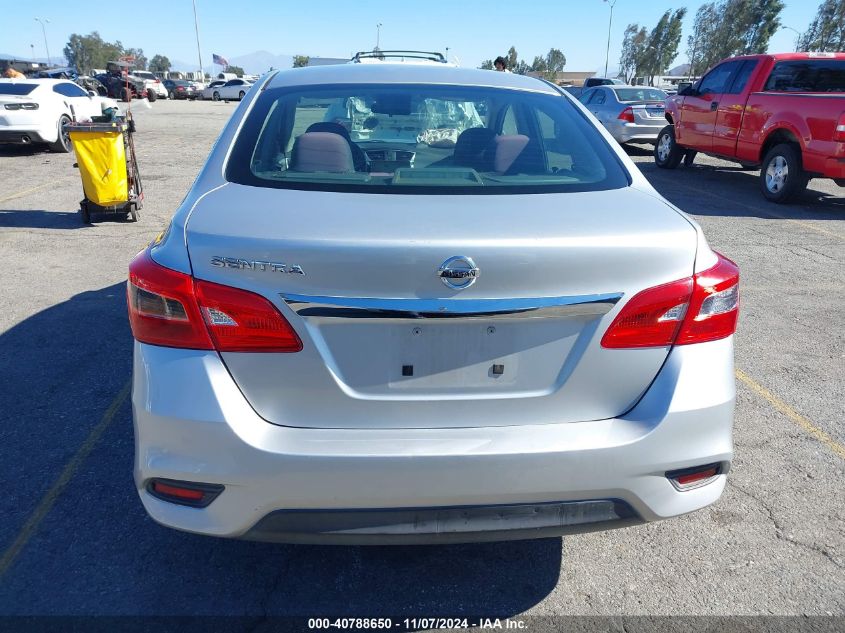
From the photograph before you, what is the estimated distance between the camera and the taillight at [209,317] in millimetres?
1925

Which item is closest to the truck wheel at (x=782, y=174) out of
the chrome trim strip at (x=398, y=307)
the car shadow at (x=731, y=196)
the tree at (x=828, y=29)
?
the car shadow at (x=731, y=196)

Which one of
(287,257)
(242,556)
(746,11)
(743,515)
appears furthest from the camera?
(746,11)

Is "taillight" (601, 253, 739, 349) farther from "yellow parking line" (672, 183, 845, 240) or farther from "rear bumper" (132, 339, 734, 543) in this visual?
"yellow parking line" (672, 183, 845, 240)

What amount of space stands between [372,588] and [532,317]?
1219 mm

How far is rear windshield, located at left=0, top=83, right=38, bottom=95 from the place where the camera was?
13.6 m

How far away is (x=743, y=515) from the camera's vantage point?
294 centimetres

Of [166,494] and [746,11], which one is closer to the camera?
[166,494]

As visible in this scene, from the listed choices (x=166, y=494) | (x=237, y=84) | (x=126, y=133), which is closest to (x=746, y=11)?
(x=237, y=84)

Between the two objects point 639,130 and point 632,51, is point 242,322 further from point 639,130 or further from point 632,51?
point 632,51

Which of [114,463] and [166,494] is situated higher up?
[166,494]

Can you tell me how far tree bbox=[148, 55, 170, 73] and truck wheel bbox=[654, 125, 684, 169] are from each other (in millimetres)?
138147

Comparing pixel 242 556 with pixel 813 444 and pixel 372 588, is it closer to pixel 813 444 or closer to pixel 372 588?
pixel 372 588

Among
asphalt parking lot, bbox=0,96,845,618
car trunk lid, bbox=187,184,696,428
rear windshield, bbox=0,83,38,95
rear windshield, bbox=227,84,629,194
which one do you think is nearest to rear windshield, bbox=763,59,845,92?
asphalt parking lot, bbox=0,96,845,618

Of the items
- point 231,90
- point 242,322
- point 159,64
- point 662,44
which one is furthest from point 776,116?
point 159,64
